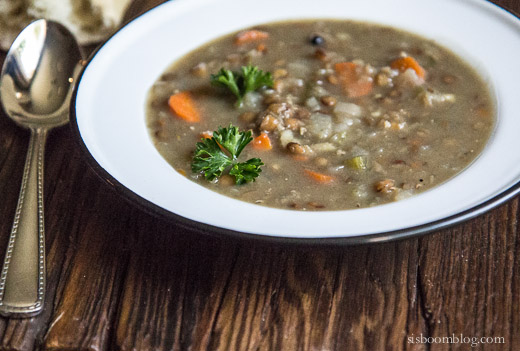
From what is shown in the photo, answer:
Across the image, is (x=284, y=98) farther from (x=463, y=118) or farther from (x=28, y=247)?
(x=28, y=247)

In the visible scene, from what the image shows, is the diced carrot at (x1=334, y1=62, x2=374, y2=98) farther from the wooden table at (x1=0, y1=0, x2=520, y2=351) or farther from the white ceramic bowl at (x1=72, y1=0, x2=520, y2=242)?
the wooden table at (x1=0, y1=0, x2=520, y2=351)

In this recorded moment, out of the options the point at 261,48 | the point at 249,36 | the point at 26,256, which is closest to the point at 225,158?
the point at 26,256

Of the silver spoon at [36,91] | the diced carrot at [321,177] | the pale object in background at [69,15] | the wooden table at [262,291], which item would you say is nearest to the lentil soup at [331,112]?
the diced carrot at [321,177]

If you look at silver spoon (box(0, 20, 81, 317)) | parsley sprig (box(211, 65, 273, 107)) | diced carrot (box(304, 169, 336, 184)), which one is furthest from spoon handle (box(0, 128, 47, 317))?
diced carrot (box(304, 169, 336, 184))

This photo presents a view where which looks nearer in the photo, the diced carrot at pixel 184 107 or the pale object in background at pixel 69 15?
the diced carrot at pixel 184 107

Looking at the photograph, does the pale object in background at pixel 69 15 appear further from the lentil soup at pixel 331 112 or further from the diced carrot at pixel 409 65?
the diced carrot at pixel 409 65

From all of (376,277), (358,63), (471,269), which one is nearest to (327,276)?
(376,277)
